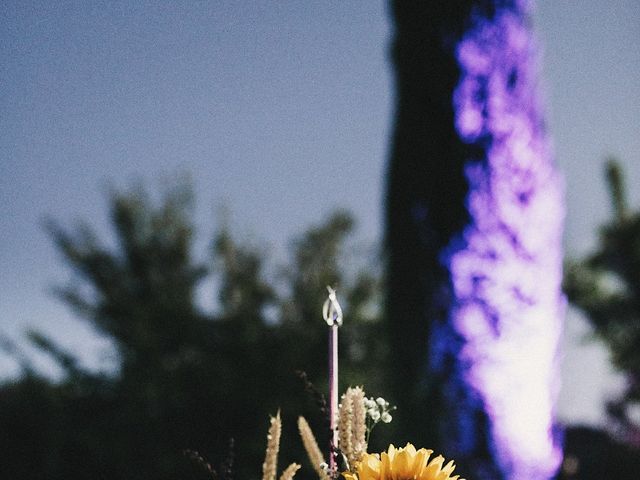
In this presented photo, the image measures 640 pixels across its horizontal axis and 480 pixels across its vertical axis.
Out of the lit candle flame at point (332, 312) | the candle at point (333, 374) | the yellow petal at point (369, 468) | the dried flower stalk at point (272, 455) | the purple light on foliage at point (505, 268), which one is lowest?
the yellow petal at point (369, 468)

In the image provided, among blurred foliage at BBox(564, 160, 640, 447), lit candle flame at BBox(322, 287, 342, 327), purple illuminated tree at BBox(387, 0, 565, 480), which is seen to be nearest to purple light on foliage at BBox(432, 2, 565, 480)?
purple illuminated tree at BBox(387, 0, 565, 480)

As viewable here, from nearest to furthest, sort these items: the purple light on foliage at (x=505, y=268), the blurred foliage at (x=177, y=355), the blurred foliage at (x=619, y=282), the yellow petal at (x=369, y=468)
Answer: the yellow petal at (x=369, y=468) < the purple light on foliage at (x=505, y=268) < the blurred foliage at (x=177, y=355) < the blurred foliage at (x=619, y=282)

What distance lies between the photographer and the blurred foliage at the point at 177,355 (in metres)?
5.99

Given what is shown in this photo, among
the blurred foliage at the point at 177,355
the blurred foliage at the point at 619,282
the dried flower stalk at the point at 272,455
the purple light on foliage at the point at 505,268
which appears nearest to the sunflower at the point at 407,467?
the dried flower stalk at the point at 272,455

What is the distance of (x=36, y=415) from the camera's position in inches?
275

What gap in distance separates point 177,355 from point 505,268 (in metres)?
4.06

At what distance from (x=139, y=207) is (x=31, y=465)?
3.25 m

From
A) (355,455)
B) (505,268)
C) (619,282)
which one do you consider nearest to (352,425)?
(355,455)

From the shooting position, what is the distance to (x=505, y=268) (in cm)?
367

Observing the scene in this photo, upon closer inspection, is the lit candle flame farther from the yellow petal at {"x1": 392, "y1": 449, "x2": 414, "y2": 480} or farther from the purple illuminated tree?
the purple illuminated tree

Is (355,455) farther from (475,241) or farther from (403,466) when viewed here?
(475,241)

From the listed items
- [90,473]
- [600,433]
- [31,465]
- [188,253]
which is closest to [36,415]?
[31,465]

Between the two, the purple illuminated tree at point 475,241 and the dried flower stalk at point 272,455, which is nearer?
the dried flower stalk at point 272,455

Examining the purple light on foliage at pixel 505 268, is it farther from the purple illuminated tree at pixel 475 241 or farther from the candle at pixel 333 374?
the candle at pixel 333 374
